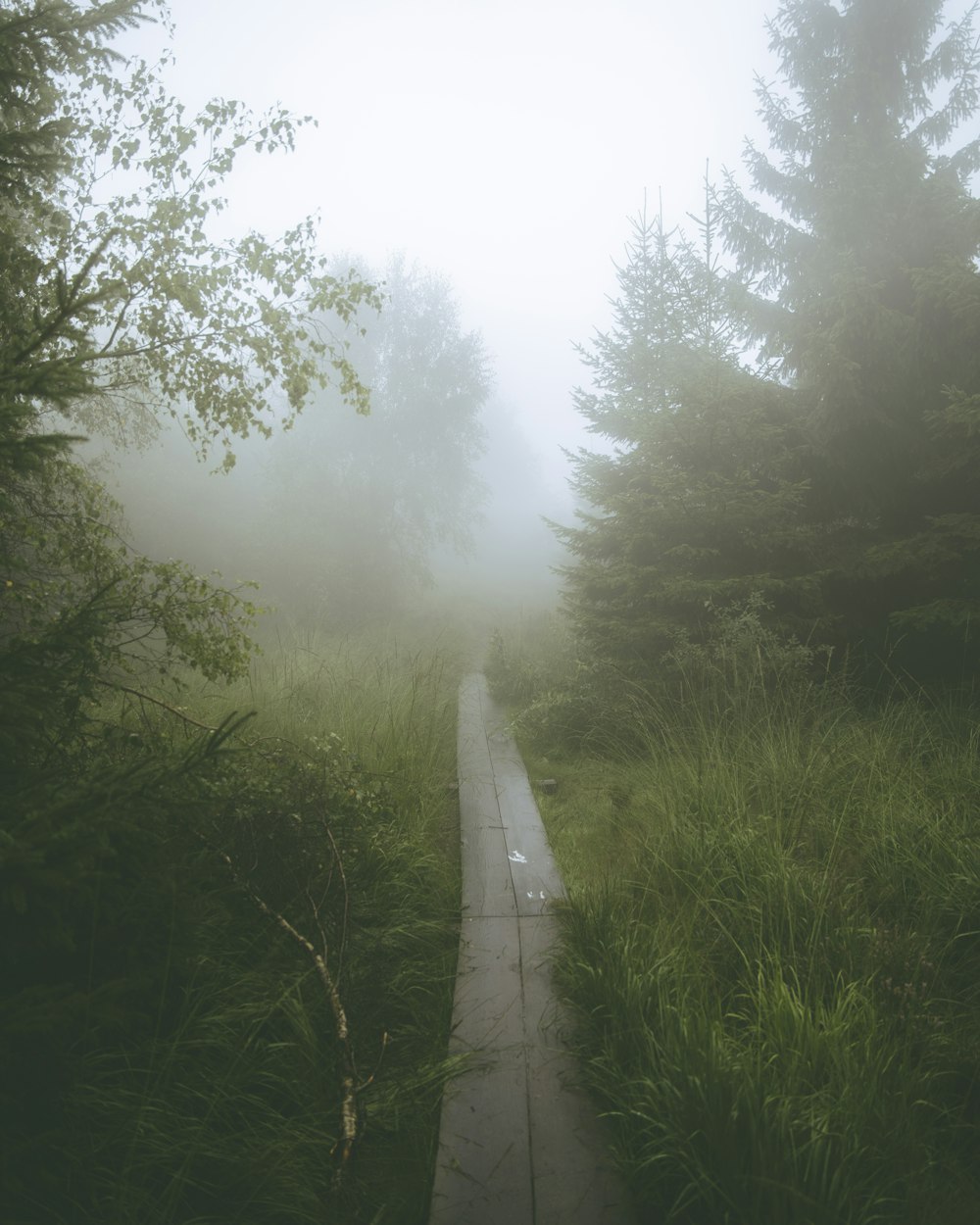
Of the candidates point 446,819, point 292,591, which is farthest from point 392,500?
point 446,819

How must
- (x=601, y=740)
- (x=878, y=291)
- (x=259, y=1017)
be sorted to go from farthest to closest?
(x=878, y=291) < (x=601, y=740) < (x=259, y=1017)

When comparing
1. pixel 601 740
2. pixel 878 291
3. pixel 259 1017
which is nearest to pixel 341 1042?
pixel 259 1017

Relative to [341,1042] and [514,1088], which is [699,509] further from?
[341,1042]

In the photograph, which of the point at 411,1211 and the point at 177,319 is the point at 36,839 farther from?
the point at 177,319

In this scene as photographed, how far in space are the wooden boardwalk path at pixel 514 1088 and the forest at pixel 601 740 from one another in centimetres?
9

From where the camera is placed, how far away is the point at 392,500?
1667cm

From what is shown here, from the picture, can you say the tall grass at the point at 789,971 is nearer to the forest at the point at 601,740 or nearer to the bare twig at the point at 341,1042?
the forest at the point at 601,740

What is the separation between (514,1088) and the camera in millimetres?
1946

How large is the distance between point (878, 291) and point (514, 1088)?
739 cm

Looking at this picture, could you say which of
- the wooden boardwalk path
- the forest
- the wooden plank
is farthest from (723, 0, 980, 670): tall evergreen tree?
the wooden plank

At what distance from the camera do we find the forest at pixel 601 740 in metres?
1.55

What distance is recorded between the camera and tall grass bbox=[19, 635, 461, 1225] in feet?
5.05

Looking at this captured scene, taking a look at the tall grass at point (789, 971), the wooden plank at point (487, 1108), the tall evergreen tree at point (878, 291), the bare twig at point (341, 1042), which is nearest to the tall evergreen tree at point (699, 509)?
the tall evergreen tree at point (878, 291)

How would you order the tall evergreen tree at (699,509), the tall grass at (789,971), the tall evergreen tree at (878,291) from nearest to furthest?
1. the tall grass at (789,971)
2. the tall evergreen tree at (878,291)
3. the tall evergreen tree at (699,509)
